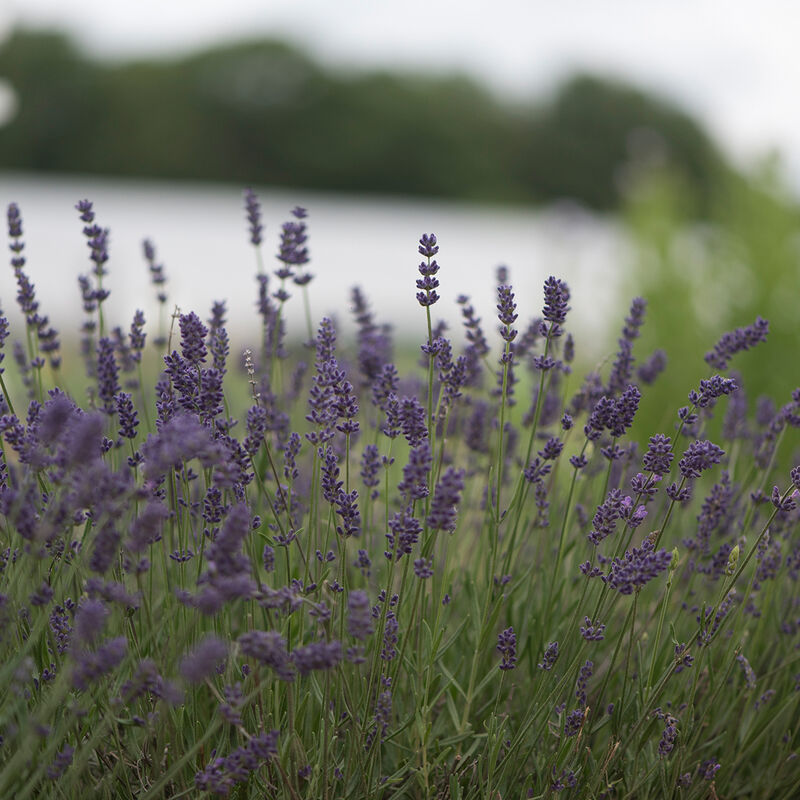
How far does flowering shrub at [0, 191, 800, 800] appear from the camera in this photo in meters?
1.44

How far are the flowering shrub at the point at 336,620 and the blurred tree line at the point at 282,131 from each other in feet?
88.9

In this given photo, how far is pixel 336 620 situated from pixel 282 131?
28960 millimetres

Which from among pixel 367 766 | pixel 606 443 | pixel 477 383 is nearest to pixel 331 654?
pixel 367 766

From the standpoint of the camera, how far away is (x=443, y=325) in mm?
2586

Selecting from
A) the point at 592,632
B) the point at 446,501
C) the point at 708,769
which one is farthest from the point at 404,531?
the point at 708,769

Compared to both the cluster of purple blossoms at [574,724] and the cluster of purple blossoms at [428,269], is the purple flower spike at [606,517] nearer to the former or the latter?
the cluster of purple blossoms at [574,724]

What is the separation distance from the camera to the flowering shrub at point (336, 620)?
1.44 metres

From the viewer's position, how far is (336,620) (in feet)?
6.92

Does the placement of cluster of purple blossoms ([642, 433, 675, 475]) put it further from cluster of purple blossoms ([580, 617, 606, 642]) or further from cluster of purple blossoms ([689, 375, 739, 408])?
cluster of purple blossoms ([580, 617, 606, 642])

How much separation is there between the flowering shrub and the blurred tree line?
2711 centimetres

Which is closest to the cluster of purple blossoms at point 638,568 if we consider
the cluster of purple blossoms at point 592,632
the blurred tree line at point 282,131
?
the cluster of purple blossoms at point 592,632

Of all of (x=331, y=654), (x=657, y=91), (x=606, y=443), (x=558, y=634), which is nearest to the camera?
(x=331, y=654)

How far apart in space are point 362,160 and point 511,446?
27.5 meters

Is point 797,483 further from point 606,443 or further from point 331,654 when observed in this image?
point 331,654
